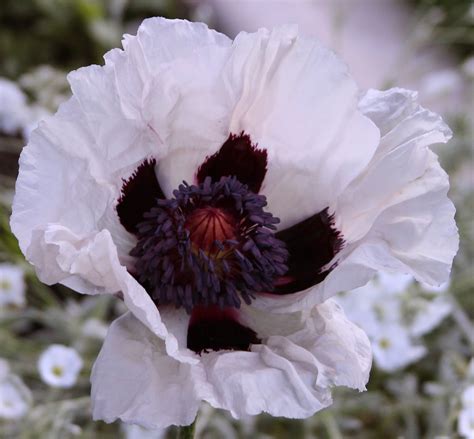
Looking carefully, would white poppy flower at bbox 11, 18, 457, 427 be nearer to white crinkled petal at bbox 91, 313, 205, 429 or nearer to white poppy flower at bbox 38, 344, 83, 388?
white crinkled petal at bbox 91, 313, 205, 429

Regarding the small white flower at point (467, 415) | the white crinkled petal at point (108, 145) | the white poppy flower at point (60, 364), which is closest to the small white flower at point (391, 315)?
the small white flower at point (467, 415)

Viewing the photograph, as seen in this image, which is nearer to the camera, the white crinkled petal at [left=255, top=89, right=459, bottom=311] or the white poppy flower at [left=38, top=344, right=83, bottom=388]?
the white crinkled petal at [left=255, top=89, right=459, bottom=311]

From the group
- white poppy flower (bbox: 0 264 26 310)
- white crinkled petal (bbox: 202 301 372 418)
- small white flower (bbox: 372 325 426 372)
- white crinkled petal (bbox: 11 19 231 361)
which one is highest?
white crinkled petal (bbox: 11 19 231 361)

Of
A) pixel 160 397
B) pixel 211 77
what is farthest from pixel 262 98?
pixel 160 397

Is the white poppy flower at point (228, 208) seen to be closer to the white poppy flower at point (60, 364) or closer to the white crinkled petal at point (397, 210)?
the white crinkled petal at point (397, 210)

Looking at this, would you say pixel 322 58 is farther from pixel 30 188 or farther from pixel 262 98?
pixel 30 188

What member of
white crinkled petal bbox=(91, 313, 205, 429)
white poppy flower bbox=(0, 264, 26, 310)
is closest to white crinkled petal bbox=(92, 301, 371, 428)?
white crinkled petal bbox=(91, 313, 205, 429)

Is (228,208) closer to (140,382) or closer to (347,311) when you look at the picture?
(140,382)
